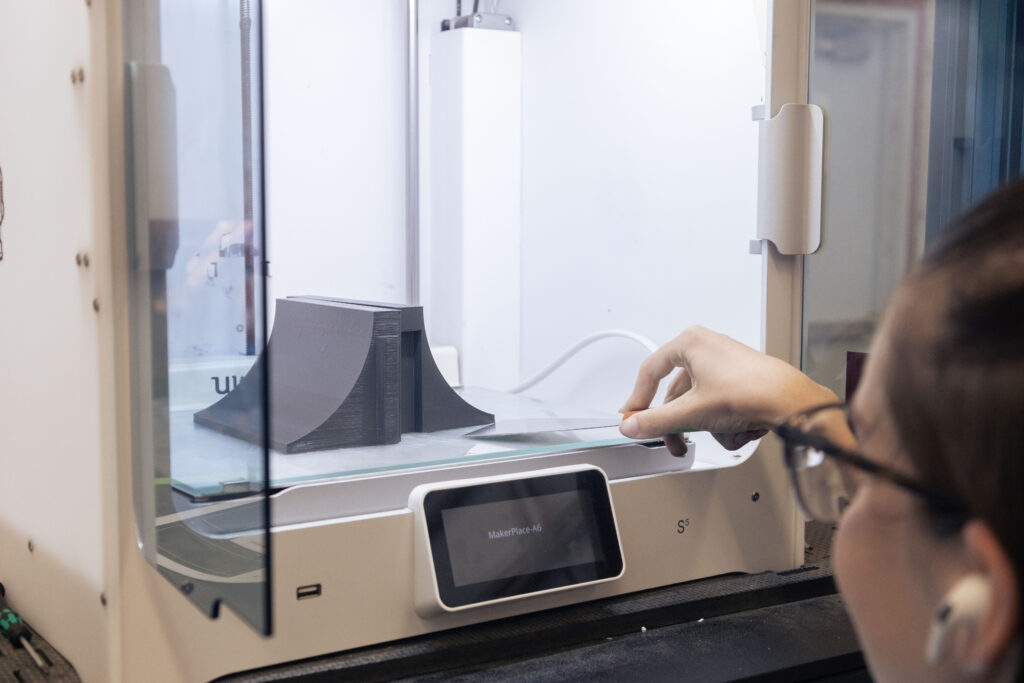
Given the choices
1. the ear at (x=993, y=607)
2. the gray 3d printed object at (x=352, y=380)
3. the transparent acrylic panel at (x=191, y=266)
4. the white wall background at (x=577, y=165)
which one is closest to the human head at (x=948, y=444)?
the ear at (x=993, y=607)

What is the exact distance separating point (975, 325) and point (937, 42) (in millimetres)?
959

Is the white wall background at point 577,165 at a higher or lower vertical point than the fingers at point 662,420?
higher

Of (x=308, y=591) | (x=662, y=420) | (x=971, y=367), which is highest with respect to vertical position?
(x=971, y=367)

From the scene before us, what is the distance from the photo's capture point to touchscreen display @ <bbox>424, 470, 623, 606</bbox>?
878 mm

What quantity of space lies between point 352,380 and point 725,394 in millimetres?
369

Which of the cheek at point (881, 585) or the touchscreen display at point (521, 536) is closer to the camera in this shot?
the cheek at point (881, 585)

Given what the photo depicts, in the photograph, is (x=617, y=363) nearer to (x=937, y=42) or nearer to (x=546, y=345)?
(x=546, y=345)

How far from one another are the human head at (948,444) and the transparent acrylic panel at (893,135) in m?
0.66

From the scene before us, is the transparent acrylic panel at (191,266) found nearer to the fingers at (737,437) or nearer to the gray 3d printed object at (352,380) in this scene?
the gray 3d printed object at (352,380)

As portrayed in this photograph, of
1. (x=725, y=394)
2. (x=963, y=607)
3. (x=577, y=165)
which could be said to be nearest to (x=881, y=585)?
(x=963, y=607)

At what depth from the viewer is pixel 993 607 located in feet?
1.18

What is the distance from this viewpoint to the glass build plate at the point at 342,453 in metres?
0.71

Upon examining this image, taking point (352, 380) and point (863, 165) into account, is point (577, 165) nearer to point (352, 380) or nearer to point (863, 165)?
point (863, 165)

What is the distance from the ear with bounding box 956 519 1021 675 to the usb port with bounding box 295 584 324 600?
56 cm
